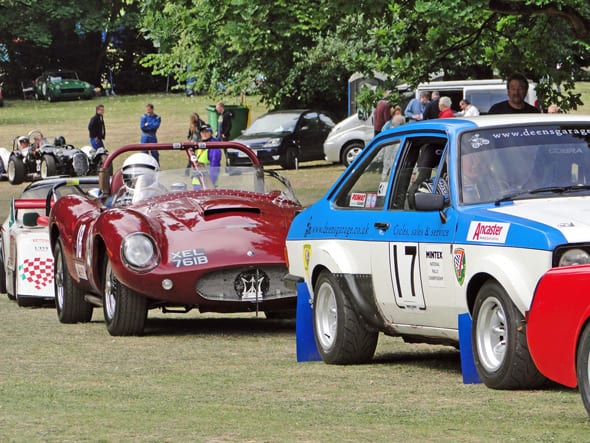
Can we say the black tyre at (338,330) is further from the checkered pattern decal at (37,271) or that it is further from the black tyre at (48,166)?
the black tyre at (48,166)

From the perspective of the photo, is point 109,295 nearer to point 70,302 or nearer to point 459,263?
point 70,302

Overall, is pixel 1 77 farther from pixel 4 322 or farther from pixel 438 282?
pixel 438 282

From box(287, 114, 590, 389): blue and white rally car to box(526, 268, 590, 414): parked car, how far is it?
1.42 ft

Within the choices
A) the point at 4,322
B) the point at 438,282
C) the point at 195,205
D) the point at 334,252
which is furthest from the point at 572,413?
the point at 4,322

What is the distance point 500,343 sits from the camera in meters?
8.08

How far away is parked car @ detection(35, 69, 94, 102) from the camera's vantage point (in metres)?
68.6

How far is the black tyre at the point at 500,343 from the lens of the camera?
25.4 feet

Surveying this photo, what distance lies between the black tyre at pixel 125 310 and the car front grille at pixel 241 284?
626mm

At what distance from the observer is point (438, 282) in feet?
28.6

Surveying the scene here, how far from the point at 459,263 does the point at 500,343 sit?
55cm

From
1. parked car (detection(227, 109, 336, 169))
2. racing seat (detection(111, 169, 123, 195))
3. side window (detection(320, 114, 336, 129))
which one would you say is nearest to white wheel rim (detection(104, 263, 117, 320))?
racing seat (detection(111, 169, 123, 195))

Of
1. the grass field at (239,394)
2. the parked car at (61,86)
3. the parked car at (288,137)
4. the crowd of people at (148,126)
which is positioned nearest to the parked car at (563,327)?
the grass field at (239,394)

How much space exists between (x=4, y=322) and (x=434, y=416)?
8113 millimetres

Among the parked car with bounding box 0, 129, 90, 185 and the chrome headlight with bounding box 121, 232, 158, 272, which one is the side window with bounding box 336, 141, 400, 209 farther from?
the parked car with bounding box 0, 129, 90, 185
